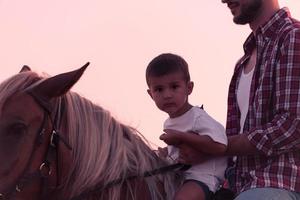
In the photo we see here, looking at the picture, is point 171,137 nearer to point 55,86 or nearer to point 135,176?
point 135,176

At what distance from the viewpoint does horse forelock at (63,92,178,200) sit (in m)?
3.82

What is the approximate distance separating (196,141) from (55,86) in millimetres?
1139

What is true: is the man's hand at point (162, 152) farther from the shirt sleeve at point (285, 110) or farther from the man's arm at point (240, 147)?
the shirt sleeve at point (285, 110)

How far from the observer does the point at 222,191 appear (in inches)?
165

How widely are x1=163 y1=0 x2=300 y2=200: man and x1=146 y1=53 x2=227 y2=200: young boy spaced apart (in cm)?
7

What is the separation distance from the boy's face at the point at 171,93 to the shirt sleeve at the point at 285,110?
2.27 feet

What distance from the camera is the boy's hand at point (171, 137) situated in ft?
13.3

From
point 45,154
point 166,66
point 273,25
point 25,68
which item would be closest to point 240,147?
point 166,66

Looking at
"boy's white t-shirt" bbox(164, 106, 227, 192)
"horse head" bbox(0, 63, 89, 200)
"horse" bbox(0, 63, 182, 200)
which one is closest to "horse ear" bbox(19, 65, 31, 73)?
"horse" bbox(0, 63, 182, 200)

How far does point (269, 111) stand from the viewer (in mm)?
4066

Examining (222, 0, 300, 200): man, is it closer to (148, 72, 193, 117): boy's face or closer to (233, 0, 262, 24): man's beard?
(233, 0, 262, 24): man's beard

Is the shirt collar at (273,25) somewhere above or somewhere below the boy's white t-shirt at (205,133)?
above

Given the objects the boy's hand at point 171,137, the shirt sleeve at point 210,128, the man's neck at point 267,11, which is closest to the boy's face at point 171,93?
the shirt sleeve at point 210,128

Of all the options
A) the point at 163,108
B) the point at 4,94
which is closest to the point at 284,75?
the point at 163,108
